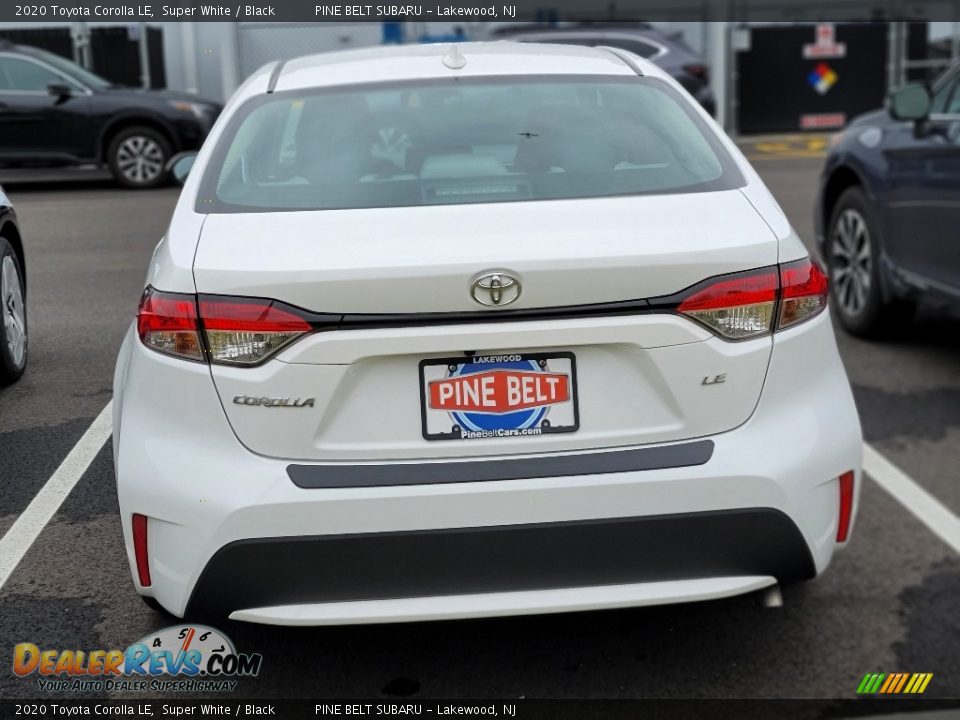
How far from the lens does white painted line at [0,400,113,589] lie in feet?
13.3

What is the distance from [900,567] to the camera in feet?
13.1

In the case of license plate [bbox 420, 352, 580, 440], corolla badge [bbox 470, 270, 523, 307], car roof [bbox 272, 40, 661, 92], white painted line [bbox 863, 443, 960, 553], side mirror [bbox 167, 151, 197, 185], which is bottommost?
white painted line [bbox 863, 443, 960, 553]

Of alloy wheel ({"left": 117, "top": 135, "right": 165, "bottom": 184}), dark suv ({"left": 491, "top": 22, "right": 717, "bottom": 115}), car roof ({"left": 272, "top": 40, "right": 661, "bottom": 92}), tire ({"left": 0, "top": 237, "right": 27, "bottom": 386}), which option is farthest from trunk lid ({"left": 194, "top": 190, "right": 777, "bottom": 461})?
dark suv ({"left": 491, "top": 22, "right": 717, "bottom": 115})

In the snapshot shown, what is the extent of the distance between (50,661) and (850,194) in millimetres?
4870

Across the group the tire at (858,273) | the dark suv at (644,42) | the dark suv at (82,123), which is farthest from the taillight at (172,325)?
the dark suv at (644,42)

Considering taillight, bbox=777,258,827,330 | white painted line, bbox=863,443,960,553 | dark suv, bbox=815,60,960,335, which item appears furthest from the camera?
dark suv, bbox=815,60,960,335

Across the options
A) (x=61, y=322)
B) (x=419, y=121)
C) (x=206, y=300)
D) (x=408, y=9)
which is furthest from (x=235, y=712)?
(x=408, y=9)

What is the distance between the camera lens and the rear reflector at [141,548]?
2973 mm

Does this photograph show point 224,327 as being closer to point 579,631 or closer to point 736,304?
point 736,304

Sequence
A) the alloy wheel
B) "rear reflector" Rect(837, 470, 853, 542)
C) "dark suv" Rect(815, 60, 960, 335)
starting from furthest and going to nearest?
the alloy wheel < "dark suv" Rect(815, 60, 960, 335) < "rear reflector" Rect(837, 470, 853, 542)

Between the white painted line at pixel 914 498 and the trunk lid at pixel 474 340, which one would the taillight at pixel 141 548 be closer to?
the trunk lid at pixel 474 340

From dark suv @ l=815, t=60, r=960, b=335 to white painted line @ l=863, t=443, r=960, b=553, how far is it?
1.14 meters

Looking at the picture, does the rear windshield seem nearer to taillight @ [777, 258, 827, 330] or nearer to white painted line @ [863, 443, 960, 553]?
taillight @ [777, 258, 827, 330]

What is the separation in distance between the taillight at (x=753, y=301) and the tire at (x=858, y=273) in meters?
3.68
